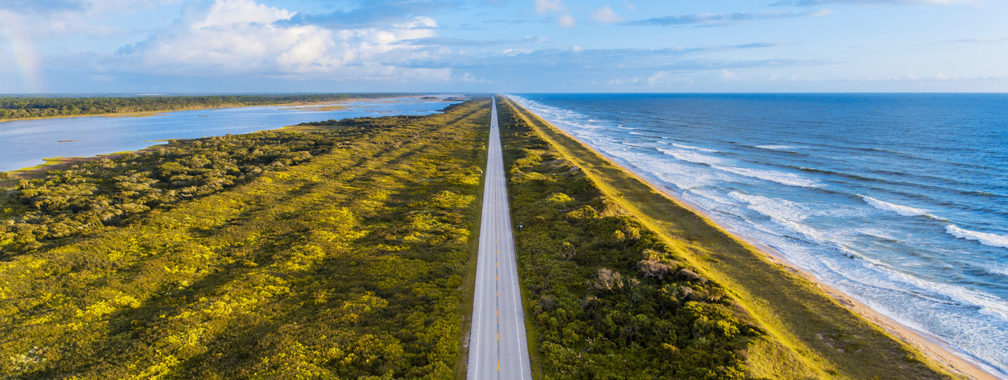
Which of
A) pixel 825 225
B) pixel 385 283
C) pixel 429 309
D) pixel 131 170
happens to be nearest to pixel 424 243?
pixel 385 283

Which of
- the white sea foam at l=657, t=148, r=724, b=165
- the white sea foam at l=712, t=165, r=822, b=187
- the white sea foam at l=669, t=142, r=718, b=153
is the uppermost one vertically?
the white sea foam at l=669, t=142, r=718, b=153

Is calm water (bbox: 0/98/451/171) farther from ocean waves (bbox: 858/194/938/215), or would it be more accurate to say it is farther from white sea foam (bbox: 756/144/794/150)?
white sea foam (bbox: 756/144/794/150)

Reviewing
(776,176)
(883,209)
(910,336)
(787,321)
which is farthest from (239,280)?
(776,176)

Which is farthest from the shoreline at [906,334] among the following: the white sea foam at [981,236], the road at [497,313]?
the road at [497,313]

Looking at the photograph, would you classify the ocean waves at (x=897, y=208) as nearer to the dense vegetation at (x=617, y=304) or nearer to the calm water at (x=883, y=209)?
the calm water at (x=883, y=209)

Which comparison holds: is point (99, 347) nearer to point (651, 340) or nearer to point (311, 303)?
point (311, 303)

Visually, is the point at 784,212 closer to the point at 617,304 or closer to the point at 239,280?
the point at 617,304

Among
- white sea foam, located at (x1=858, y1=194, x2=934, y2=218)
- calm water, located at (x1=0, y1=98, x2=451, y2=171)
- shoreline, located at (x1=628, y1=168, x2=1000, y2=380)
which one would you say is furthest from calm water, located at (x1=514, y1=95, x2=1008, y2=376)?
calm water, located at (x1=0, y1=98, x2=451, y2=171)
